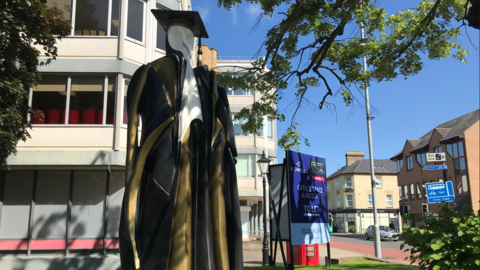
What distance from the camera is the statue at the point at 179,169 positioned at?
3447 millimetres

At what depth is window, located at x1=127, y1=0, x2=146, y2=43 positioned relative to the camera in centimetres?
1552

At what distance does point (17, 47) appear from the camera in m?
9.80

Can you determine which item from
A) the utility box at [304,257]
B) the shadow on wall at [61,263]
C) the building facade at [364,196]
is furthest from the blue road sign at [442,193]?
the building facade at [364,196]

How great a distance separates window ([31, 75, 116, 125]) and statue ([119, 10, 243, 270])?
11231 millimetres

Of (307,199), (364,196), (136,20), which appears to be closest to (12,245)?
(136,20)

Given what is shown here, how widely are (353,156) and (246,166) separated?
50209mm

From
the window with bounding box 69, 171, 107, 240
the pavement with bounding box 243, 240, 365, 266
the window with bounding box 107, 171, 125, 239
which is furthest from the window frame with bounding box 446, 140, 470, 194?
the window with bounding box 69, 171, 107, 240

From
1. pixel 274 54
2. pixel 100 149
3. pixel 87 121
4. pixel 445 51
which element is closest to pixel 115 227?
pixel 100 149

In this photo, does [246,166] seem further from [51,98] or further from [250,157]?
[51,98]

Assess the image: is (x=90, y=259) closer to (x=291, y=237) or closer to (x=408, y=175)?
(x=291, y=237)

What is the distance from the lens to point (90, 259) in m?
13.8

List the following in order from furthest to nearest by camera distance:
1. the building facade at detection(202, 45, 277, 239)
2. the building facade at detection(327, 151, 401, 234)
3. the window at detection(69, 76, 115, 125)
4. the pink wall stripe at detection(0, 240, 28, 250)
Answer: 1. the building facade at detection(327, 151, 401, 234)
2. the building facade at detection(202, 45, 277, 239)
3. the window at detection(69, 76, 115, 125)
4. the pink wall stripe at detection(0, 240, 28, 250)

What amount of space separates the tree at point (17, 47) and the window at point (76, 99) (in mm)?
3229

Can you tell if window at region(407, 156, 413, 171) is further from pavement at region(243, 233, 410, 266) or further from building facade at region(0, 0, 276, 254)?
building facade at region(0, 0, 276, 254)
